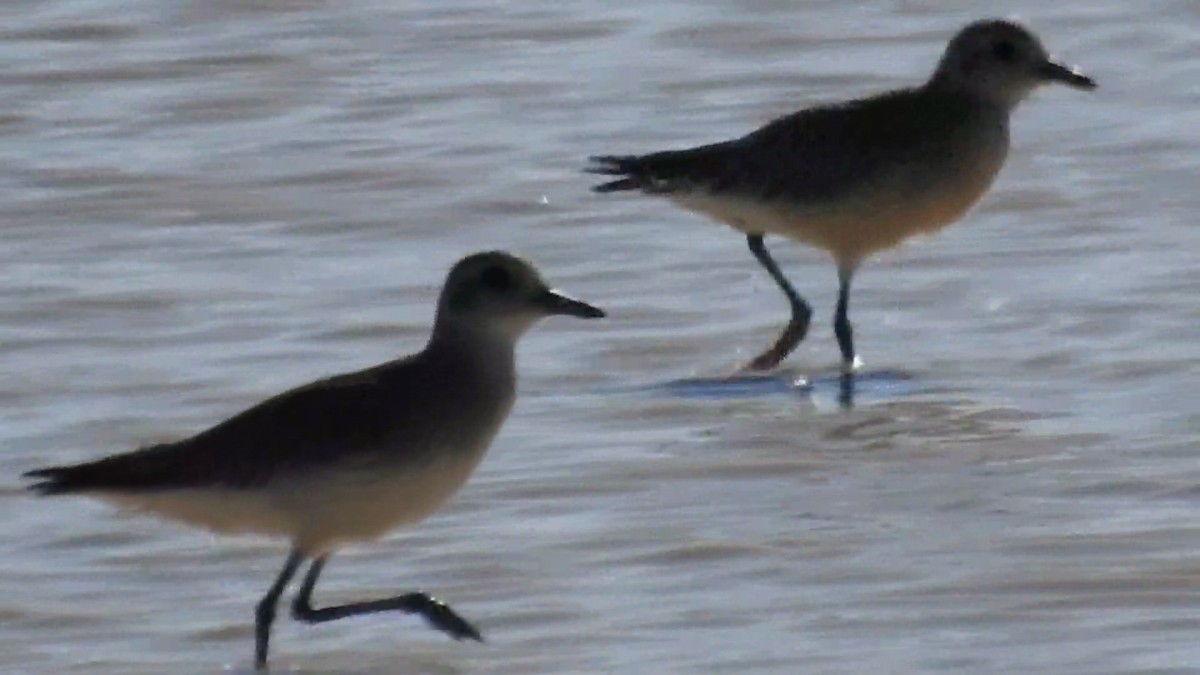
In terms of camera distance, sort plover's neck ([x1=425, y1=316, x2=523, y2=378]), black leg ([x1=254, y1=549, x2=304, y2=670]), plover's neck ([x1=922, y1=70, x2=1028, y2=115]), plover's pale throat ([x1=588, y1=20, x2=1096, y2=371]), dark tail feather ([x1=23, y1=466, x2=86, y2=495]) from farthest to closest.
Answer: plover's neck ([x1=922, y1=70, x2=1028, y2=115])
plover's pale throat ([x1=588, y1=20, x2=1096, y2=371])
plover's neck ([x1=425, y1=316, x2=523, y2=378])
black leg ([x1=254, y1=549, x2=304, y2=670])
dark tail feather ([x1=23, y1=466, x2=86, y2=495])

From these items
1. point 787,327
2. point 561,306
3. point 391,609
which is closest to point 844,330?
point 787,327

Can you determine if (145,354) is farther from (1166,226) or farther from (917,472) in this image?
(1166,226)

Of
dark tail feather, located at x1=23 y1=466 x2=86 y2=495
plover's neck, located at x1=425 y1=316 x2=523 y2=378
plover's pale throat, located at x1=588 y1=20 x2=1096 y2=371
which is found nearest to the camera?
dark tail feather, located at x1=23 y1=466 x2=86 y2=495

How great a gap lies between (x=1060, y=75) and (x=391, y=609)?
4.85m

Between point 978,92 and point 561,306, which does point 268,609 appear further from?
point 978,92

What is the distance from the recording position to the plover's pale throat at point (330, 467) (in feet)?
28.7

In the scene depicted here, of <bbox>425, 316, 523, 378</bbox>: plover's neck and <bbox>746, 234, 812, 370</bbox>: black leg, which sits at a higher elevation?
<bbox>425, 316, 523, 378</bbox>: plover's neck

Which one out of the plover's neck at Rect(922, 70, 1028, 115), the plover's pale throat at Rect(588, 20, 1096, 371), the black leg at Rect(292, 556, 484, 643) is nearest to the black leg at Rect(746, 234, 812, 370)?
the plover's pale throat at Rect(588, 20, 1096, 371)

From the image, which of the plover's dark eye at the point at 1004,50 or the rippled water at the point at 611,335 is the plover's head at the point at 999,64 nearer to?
the plover's dark eye at the point at 1004,50

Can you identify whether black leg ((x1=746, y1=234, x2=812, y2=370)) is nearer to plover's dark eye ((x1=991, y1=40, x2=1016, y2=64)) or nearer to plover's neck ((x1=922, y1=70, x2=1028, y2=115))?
plover's neck ((x1=922, y1=70, x2=1028, y2=115))

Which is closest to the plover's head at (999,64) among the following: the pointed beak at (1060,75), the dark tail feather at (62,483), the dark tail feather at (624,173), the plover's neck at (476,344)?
the pointed beak at (1060,75)

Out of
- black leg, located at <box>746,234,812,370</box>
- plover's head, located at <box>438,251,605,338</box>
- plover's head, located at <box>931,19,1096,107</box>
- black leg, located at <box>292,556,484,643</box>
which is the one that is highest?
plover's head, located at <box>438,251,605,338</box>

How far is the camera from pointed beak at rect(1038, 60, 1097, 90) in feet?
42.6

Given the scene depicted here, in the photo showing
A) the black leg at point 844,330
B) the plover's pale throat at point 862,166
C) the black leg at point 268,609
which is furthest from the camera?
the plover's pale throat at point 862,166
